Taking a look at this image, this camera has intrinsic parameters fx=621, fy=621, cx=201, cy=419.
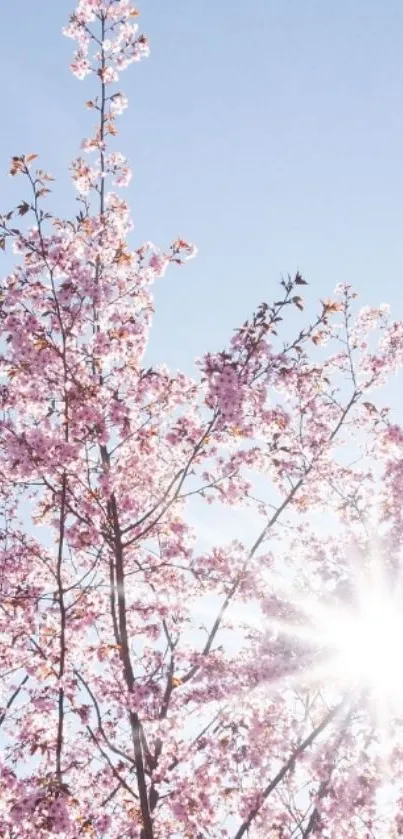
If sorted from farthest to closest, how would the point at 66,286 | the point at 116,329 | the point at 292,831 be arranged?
the point at 292,831
the point at 116,329
the point at 66,286

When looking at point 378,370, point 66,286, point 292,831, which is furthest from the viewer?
point 378,370

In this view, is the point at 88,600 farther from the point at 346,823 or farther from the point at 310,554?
the point at 346,823

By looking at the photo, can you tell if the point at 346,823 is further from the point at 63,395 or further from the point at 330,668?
the point at 63,395

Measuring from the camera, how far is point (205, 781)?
7973 mm

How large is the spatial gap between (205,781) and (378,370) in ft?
22.1

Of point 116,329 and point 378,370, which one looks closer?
point 116,329

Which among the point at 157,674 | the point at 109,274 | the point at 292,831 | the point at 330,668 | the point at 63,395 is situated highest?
the point at 109,274

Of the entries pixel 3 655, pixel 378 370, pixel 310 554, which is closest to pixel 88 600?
pixel 3 655

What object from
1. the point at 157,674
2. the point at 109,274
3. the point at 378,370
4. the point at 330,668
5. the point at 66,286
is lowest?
the point at 157,674

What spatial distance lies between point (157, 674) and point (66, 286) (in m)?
5.09

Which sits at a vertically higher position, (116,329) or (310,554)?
(116,329)

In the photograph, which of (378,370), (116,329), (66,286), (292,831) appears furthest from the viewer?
(378,370)

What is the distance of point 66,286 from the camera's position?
7.75m

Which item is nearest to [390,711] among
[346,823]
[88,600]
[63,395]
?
[346,823]
